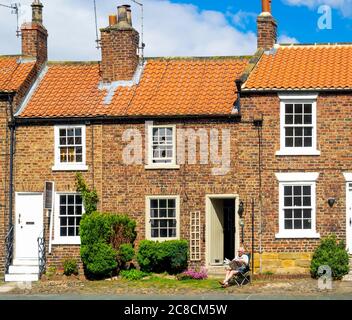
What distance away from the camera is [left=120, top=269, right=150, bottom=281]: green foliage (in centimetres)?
2762

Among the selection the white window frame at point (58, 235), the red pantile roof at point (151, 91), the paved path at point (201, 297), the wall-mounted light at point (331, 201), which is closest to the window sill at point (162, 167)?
the red pantile roof at point (151, 91)

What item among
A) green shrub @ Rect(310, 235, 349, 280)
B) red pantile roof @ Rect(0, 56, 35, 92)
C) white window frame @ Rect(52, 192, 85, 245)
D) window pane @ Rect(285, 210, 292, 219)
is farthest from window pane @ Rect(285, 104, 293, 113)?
red pantile roof @ Rect(0, 56, 35, 92)

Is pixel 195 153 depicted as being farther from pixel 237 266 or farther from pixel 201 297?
pixel 201 297

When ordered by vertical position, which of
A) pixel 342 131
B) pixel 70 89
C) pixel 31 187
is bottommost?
pixel 31 187

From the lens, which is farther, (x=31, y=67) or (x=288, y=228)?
(x=31, y=67)

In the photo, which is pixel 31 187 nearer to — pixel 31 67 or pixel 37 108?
pixel 37 108

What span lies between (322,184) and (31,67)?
11.9 metres

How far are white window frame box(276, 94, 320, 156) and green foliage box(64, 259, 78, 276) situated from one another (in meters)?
7.84

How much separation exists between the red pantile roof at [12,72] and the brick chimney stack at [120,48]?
2.89 m

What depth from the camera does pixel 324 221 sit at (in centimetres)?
2748

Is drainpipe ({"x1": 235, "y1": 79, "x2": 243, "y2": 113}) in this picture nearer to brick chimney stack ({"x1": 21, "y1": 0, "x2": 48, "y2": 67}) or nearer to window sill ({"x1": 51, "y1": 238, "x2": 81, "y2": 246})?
window sill ({"x1": 51, "y1": 238, "x2": 81, "y2": 246})

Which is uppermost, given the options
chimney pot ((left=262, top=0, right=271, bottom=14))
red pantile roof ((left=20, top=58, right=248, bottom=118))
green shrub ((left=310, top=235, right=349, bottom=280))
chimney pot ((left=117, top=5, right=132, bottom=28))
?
chimney pot ((left=262, top=0, right=271, bottom=14))
